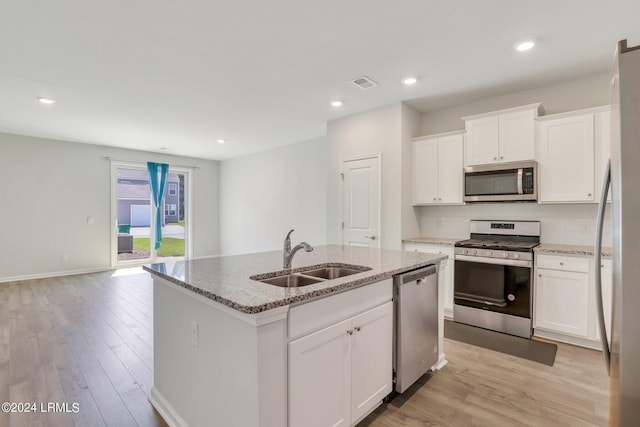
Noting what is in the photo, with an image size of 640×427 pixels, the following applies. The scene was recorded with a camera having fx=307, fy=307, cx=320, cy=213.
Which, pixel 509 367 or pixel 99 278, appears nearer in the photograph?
pixel 509 367

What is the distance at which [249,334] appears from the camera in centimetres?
128

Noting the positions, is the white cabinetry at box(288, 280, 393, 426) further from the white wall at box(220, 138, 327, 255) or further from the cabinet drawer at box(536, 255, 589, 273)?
the white wall at box(220, 138, 327, 255)

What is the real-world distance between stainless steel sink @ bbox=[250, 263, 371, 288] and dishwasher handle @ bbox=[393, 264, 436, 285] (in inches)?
8.2

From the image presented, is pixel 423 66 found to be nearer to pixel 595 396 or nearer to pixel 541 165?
pixel 541 165

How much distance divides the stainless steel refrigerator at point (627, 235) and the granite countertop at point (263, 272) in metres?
1.05

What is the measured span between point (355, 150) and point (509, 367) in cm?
312

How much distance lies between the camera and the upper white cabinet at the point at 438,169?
386 centimetres

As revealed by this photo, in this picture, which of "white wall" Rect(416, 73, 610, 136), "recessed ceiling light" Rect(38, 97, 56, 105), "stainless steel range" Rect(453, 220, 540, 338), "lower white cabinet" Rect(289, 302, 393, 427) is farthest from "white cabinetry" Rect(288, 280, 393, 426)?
"recessed ceiling light" Rect(38, 97, 56, 105)

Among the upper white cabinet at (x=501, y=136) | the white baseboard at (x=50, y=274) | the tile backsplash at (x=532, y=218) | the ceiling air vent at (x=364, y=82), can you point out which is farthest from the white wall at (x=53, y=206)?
the upper white cabinet at (x=501, y=136)

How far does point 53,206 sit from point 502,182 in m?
7.66

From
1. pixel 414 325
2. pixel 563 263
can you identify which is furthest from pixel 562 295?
pixel 414 325

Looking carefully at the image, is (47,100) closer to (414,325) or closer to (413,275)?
(413,275)

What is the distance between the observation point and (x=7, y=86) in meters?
3.47

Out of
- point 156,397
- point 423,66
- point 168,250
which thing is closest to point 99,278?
point 168,250
